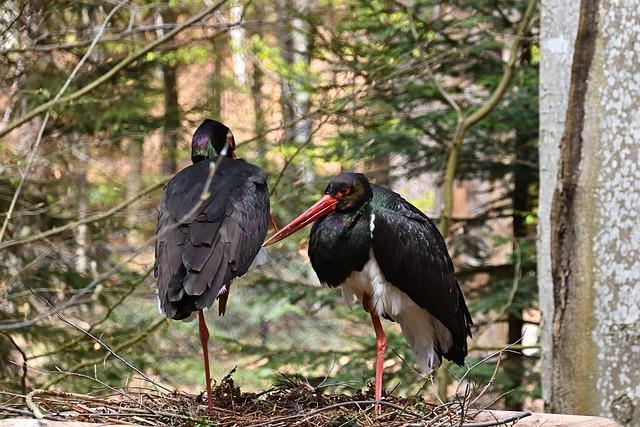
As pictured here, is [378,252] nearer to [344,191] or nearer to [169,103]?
[344,191]

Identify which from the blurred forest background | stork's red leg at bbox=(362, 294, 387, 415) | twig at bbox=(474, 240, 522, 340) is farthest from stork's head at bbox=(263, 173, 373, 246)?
twig at bbox=(474, 240, 522, 340)

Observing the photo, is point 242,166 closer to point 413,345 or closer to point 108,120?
point 413,345

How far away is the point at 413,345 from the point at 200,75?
39.3 ft

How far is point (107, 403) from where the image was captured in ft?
13.2

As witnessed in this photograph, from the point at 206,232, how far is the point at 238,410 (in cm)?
77

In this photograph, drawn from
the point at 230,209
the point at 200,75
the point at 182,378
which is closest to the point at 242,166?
the point at 230,209

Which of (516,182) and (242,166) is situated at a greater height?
(516,182)

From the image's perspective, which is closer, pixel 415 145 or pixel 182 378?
pixel 415 145

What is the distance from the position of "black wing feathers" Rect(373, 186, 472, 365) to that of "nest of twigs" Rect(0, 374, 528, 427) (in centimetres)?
55

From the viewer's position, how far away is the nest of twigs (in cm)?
377

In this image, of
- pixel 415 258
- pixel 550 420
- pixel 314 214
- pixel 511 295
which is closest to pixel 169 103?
pixel 511 295

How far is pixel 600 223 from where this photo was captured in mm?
5316

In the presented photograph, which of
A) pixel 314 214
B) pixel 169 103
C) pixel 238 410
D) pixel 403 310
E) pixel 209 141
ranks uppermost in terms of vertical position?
pixel 169 103

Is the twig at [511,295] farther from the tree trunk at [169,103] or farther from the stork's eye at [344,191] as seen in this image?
the tree trunk at [169,103]
